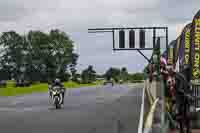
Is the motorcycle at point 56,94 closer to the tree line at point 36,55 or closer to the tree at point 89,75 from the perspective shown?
the tree line at point 36,55

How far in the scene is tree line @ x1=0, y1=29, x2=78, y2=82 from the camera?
459 feet

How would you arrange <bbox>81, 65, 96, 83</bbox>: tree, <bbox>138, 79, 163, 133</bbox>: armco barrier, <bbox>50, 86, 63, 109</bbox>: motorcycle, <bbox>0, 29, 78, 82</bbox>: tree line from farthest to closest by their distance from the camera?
<bbox>81, 65, 96, 83</bbox>: tree
<bbox>0, 29, 78, 82</bbox>: tree line
<bbox>50, 86, 63, 109</bbox>: motorcycle
<bbox>138, 79, 163, 133</bbox>: armco barrier

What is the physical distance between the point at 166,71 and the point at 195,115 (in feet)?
7.73

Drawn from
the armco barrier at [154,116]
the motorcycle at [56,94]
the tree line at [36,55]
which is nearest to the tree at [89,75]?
the tree line at [36,55]

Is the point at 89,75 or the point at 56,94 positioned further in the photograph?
the point at 89,75

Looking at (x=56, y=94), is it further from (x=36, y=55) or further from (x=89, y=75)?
(x=89, y=75)

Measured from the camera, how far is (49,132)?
14.9 m

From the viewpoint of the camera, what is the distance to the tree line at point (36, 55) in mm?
139875

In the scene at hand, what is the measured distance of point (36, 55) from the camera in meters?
144

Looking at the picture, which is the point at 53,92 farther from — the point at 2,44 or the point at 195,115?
the point at 2,44

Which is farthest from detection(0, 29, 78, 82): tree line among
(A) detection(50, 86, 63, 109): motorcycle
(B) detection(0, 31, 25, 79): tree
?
(A) detection(50, 86, 63, 109): motorcycle

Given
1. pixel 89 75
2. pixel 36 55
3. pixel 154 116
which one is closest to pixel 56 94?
pixel 154 116

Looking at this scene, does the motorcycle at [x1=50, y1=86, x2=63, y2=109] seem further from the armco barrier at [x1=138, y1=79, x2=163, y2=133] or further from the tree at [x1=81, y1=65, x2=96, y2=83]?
the tree at [x1=81, y1=65, x2=96, y2=83]

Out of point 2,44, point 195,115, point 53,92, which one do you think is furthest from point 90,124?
point 2,44
